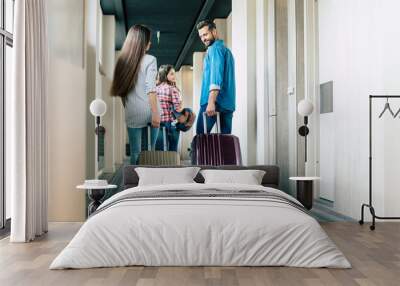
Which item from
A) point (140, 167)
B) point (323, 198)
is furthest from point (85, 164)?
point (323, 198)

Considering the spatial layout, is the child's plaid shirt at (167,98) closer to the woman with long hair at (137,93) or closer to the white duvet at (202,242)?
the woman with long hair at (137,93)

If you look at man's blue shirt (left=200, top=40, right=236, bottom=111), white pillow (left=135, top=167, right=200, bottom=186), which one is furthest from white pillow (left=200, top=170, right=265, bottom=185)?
man's blue shirt (left=200, top=40, right=236, bottom=111)

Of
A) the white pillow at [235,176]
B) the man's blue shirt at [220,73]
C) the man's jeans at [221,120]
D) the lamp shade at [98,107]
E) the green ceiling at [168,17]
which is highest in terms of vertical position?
the green ceiling at [168,17]

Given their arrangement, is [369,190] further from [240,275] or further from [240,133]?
[240,275]

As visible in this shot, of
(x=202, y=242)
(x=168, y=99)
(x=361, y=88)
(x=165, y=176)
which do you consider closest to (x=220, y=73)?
(x=168, y=99)

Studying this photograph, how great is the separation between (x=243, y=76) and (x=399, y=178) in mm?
2534

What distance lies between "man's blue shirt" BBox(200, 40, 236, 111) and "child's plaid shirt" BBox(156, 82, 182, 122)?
411 millimetres

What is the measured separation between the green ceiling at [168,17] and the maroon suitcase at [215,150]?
101 cm

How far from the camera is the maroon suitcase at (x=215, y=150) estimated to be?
23.2 ft

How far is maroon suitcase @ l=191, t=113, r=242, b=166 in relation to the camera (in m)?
7.06

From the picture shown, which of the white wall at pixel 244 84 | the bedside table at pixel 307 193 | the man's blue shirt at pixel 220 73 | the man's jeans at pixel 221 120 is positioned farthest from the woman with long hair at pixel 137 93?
the bedside table at pixel 307 193

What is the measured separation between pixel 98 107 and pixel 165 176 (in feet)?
4.85

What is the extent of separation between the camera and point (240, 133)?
751 centimetres

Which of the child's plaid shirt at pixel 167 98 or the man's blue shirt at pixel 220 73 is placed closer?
the child's plaid shirt at pixel 167 98
